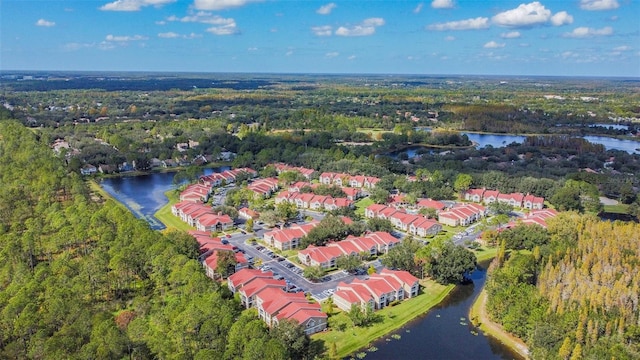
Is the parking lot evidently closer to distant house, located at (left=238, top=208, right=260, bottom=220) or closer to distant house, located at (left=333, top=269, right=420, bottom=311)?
distant house, located at (left=333, top=269, right=420, bottom=311)

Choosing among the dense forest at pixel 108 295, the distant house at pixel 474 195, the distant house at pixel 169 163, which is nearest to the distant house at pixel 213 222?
the dense forest at pixel 108 295

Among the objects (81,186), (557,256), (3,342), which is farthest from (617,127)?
(3,342)

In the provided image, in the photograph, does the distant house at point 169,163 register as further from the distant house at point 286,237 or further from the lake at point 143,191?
the distant house at point 286,237

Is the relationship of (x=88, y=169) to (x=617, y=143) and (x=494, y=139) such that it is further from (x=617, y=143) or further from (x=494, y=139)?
(x=617, y=143)

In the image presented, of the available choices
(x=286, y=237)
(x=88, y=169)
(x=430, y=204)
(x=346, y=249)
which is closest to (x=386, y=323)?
(x=346, y=249)

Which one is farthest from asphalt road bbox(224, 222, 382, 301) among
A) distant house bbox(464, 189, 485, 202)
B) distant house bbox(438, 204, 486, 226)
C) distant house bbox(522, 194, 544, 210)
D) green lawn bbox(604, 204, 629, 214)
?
green lawn bbox(604, 204, 629, 214)
